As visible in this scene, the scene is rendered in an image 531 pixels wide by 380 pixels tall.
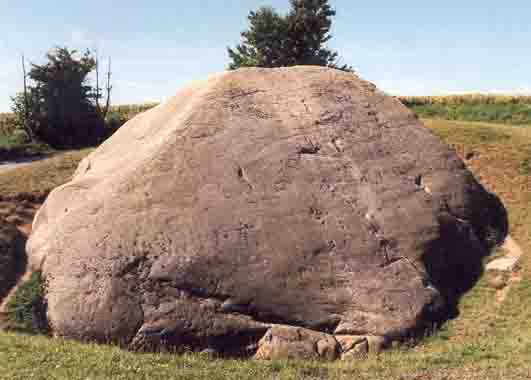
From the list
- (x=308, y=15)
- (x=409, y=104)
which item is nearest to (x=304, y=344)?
(x=409, y=104)

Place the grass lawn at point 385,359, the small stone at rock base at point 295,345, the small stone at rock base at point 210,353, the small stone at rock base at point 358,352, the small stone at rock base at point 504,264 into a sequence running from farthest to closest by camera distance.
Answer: the small stone at rock base at point 504,264
the small stone at rock base at point 358,352
the small stone at rock base at point 295,345
the small stone at rock base at point 210,353
the grass lawn at point 385,359

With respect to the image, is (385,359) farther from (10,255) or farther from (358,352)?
(10,255)

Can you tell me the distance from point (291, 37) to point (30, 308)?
37.5 meters

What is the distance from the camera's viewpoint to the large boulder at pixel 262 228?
37.7 ft

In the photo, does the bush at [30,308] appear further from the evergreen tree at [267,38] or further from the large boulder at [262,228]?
the evergreen tree at [267,38]

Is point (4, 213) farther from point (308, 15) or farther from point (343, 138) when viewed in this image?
point (308, 15)

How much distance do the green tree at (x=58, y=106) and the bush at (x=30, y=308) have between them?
28029 mm

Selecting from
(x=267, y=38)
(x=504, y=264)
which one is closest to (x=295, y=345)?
(x=504, y=264)

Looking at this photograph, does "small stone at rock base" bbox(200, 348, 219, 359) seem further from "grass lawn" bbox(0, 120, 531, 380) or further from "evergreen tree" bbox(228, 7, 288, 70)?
"evergreen tree" bbox(228, 7, 288, 70)

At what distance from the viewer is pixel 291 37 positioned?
151 ft

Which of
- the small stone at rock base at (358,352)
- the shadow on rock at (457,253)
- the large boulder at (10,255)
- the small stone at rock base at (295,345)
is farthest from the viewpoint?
the large boulder at (10,255)

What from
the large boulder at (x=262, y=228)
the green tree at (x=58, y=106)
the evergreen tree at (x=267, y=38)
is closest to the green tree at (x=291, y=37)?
the evergreen tree at (x=267, y=38)

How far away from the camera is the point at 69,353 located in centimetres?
992

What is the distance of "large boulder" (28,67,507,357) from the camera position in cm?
1149
